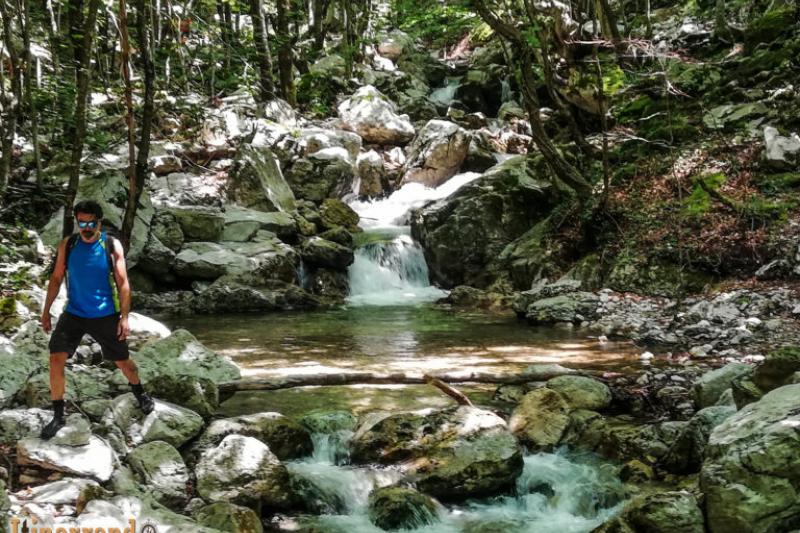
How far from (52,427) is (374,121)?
20.2 m

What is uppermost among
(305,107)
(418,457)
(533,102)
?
(305,107)

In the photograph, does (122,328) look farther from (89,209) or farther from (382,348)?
(382,348)

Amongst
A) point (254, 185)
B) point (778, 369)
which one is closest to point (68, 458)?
point (778, 369)

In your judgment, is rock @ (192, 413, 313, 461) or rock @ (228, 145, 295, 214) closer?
rock @ (192, 413, 313, 461)

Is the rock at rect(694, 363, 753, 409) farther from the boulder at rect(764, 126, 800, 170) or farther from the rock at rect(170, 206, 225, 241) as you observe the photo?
the rock at rect(170, 206, 225, 241)

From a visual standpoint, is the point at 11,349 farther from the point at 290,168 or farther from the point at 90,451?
the point at 290,168

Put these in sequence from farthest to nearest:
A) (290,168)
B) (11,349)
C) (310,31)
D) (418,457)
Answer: (310,31) < (290,168) < (11,349) < (418,457)

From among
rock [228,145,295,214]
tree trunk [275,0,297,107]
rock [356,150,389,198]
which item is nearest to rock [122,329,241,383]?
rock [228,145,295,214]

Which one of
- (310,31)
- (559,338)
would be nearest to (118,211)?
(559,338)

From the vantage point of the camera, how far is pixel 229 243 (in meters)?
14.9

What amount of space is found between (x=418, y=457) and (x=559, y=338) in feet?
17.5

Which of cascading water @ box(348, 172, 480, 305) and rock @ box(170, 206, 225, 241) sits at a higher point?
rock @ box(170, 206, 225, 241)

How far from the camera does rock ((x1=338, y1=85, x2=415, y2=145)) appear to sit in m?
23.5

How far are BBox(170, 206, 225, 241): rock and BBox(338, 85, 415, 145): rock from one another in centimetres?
977
